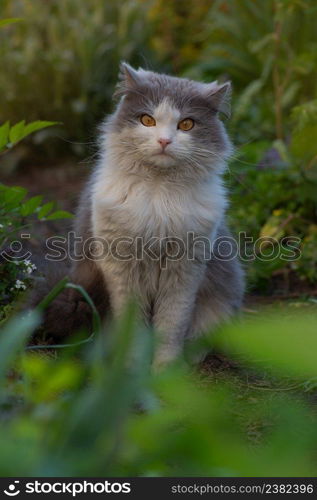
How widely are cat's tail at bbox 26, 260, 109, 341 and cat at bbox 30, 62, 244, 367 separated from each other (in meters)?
0.05

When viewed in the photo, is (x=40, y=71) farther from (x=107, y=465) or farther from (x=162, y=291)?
(x=107, y=465)

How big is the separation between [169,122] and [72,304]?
0.92 meters

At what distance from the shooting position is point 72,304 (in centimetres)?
303

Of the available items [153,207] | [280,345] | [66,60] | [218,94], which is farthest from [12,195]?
[66,60]

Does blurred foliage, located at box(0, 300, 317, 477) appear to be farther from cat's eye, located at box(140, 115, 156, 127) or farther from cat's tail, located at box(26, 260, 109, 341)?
cat's tail, located at box(26, 260, 109, 341)

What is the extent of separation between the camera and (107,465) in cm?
88

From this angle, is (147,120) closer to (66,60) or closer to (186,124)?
(186,124)

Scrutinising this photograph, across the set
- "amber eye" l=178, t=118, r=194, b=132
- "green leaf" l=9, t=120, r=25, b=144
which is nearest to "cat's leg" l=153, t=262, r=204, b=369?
"amber eye" l=178, t=118, r=194, b=132

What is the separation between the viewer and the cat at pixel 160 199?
273 cm

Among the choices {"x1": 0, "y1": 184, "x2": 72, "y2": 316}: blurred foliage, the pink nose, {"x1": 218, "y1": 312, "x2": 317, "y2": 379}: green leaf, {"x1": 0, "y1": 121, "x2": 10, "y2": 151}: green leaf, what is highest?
the pink nose

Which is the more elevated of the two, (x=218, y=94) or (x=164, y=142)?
(x=218, y=94)

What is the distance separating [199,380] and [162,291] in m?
0.40

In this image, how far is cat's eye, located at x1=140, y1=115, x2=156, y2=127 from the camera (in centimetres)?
272
